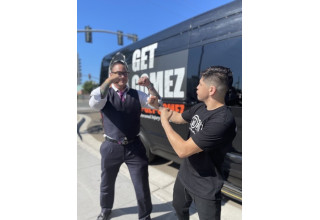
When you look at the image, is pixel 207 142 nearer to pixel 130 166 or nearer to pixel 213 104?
pixel 213 104

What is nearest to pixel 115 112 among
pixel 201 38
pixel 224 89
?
pixel 224 89

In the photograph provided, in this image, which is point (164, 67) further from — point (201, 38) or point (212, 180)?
point (212, 180)

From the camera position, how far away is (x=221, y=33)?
2.25 metres

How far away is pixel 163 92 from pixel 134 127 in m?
1.18

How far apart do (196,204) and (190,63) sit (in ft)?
5.92

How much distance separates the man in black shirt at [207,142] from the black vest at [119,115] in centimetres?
62

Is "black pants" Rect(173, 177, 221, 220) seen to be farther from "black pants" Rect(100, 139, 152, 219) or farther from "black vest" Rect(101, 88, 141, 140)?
"black vest" Rect(101, 88, 141, 140)

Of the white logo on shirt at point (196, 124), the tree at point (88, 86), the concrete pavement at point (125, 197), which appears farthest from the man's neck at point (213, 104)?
the tree at point (88, 86)

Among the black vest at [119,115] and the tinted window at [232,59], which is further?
the tinted window at [232,59]

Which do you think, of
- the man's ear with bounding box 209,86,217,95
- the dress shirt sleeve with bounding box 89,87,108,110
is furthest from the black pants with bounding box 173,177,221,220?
the dress shirt sleeve with bounding box 89,87,108,110

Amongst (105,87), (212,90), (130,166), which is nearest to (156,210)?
(130,166)

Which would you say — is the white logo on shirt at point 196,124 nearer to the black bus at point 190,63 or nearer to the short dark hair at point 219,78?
the short dark hair at point 219,78

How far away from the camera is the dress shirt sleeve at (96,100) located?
66.4 inches

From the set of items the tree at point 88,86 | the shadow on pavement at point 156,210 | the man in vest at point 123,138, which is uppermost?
the tree at point 88,86
